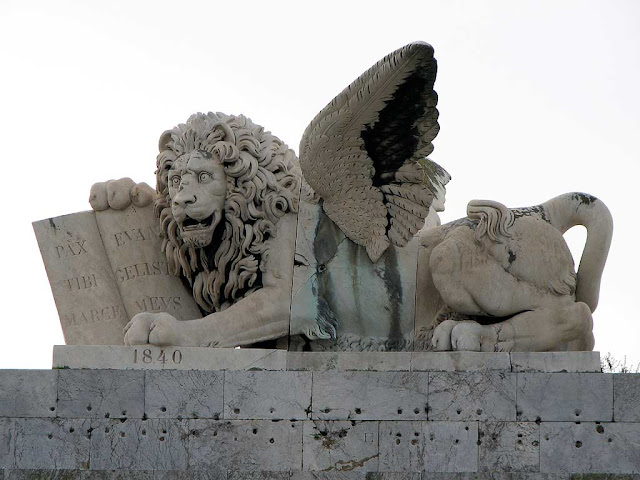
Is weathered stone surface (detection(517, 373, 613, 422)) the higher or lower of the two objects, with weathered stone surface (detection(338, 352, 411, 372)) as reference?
lower

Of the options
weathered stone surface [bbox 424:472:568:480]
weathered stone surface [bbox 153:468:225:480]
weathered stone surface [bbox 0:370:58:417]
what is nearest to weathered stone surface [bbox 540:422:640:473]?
weathered stone surface [bbox 424:472:568:480]

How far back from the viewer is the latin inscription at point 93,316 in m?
19.2

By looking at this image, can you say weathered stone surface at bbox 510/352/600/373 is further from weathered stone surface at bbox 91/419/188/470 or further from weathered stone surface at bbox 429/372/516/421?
weathered stone surface at bbox 91/419/188/470

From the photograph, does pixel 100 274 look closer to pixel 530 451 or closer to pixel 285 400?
pixel 285 400

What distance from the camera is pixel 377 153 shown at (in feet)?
61.0

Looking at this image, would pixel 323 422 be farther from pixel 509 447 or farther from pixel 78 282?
pixel 78 282

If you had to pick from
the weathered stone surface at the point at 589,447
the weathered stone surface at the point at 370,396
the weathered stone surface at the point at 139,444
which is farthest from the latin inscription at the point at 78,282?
the weathered stone surface at the point at 589,447

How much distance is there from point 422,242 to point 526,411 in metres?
2.32

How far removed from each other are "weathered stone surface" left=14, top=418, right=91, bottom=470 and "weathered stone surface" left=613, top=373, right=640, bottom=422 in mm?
4385

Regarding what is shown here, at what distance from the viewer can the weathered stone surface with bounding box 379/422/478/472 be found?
56.0 ft

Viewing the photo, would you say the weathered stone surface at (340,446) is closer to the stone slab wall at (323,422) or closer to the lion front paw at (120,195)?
the stone slab wall at (323,422)

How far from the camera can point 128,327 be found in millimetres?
18234

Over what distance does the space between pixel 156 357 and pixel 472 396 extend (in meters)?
2.78

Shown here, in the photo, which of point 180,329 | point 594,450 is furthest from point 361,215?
point 594,450
